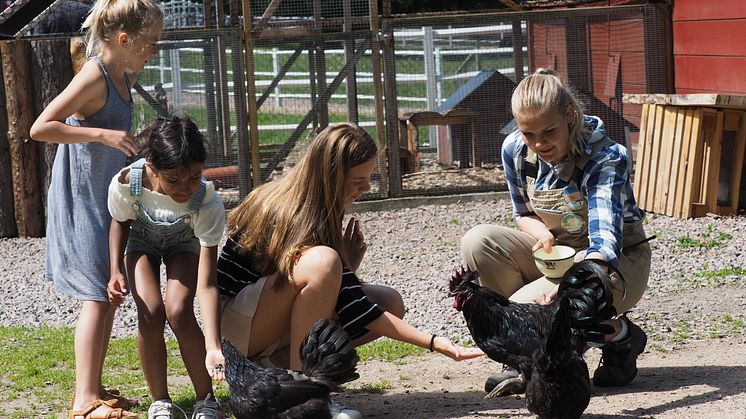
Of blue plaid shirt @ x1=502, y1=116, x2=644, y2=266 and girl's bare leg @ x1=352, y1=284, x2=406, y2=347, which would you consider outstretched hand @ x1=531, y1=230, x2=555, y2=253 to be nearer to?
blue plaid shirt @ x1=502, y1=116, x2=644, y2=266

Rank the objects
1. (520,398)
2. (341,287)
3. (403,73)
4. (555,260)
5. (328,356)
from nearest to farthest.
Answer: (328,356), (341,287), (555,260), (520,398), (403,73)

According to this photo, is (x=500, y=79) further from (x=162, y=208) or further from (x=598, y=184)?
(x=162, y=208)

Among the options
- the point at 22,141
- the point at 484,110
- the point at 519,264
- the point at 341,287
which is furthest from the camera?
the point at 484,110

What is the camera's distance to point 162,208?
14.4ft

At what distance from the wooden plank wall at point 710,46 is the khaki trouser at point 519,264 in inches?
221

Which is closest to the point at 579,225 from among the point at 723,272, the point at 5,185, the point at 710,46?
the point at 723,272

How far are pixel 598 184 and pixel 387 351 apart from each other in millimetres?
1763

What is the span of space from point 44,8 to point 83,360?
286 inches

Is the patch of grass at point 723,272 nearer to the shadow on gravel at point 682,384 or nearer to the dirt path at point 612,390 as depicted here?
the dirt path at point 612,390

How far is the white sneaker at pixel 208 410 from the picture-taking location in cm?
419

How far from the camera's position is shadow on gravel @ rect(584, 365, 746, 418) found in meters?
4.34

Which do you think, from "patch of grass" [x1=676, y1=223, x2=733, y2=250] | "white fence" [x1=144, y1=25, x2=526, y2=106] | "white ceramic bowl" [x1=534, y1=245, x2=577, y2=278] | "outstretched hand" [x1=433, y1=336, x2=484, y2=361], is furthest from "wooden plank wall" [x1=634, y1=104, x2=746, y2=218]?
"outstretched hand" [x1=433, y1=336, x2=484, y2=361]

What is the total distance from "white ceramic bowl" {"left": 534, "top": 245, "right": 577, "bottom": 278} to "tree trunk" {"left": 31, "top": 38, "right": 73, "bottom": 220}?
6.47m

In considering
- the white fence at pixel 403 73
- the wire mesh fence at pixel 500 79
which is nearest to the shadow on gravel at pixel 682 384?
the wire mesh fence at pixel 500 79
